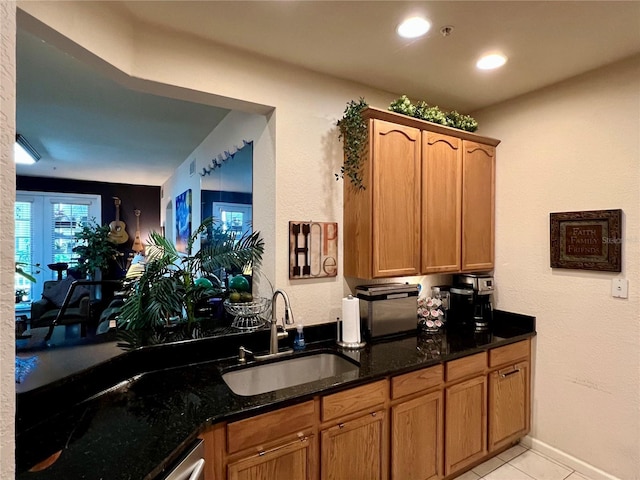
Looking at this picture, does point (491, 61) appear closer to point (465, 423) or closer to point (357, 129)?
point (357, 129)

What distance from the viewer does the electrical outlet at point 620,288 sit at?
80.4 inches

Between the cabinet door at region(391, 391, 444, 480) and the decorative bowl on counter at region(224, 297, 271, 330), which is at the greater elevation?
the decorative bowl on counter at region(224, 297, 271, 330)

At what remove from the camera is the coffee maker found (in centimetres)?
262

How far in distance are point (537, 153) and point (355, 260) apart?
5.01ft

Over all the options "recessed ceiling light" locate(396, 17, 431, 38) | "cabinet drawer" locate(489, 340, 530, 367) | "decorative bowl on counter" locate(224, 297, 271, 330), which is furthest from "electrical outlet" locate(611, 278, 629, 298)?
"decorative bowl on counter" locate(224, 297, 271, 330)

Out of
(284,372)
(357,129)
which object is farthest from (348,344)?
(357,129)

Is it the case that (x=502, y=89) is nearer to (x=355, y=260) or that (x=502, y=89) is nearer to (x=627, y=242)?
(x=627, y=242)

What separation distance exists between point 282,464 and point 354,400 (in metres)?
0.42

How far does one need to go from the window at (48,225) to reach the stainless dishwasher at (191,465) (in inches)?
235

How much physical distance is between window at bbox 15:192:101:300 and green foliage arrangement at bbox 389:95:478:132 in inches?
233

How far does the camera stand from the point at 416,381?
188cm

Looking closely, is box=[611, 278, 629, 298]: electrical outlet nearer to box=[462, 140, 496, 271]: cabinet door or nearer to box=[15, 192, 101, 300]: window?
box=[462, 140, 496, 271]: cabinet door

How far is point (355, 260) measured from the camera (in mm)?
2205

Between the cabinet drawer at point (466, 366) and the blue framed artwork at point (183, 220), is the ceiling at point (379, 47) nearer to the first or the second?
the blue framed artwork at point (183, 220)
